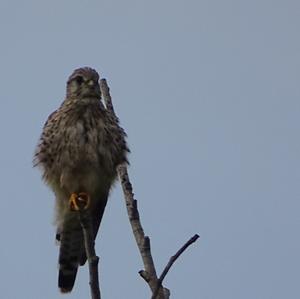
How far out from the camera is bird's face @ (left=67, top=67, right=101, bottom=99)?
571 cm

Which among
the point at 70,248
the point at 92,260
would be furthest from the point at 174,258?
the point at 70,248

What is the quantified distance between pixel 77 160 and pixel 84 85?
696mm

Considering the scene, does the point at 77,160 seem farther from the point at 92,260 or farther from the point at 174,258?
the point at 174,258

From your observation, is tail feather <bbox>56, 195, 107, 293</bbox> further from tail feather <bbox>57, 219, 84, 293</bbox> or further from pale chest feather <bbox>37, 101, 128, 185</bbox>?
pale chest feather <bbox>37, 101, 128, 185</bbox>

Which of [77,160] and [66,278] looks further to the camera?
[66,278]

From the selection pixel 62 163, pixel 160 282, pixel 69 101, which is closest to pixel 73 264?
pixel 62 163

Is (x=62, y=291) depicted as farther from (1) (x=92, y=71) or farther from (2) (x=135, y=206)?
(2) (x=135, y=206)

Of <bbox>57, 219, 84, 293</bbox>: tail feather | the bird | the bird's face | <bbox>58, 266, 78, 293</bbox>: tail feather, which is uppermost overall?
the bird's face

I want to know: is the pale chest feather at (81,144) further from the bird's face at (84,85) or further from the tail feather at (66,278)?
the tail feather at (66,278)

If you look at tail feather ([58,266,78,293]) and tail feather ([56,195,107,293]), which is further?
tail feather ([56,195,107,293])

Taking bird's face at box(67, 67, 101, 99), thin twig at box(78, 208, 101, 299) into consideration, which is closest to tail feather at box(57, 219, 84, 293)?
bird's face at box(67, 67, 101, 99)

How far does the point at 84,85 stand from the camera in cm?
574

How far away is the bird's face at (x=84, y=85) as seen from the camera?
18.7ft

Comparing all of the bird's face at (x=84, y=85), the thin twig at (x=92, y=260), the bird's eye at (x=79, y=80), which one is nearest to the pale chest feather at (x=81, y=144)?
the bird's face at (x=84, y=85)
